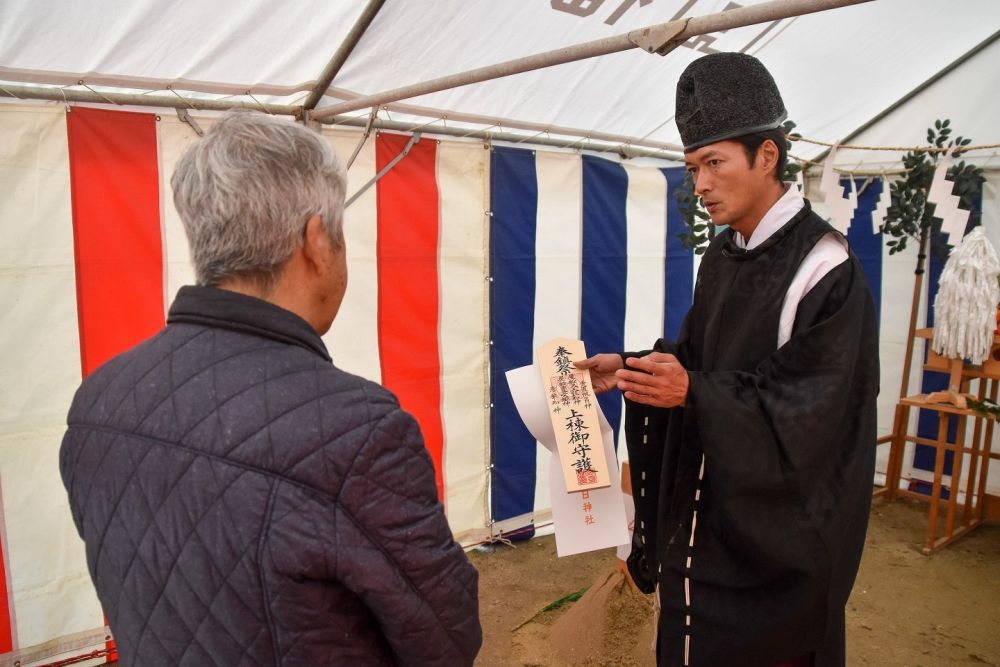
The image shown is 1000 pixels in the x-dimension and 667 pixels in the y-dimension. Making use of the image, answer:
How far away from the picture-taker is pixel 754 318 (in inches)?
65.2

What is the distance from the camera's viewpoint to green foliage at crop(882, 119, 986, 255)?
4.51 meters

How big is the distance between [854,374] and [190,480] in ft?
4.74

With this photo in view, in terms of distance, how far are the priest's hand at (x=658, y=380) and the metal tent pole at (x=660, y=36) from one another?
2.91 ft

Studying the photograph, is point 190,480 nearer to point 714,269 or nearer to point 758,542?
point 758,542

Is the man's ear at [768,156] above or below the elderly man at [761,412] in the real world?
above

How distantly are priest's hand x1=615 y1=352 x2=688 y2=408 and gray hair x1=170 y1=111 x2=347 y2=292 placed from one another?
2.80ft

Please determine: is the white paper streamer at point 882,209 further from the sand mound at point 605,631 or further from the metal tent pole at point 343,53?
the metal tent pole at point 343,53

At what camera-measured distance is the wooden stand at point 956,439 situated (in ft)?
14.0

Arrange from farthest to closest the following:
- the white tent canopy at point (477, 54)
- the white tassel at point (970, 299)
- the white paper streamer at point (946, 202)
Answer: the white tassel at point (970, 299) → the white paper streamer at point (946, 202) → the white tent canopy at point (477, 54)

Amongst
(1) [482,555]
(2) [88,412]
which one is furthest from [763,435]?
(1) [482,555]

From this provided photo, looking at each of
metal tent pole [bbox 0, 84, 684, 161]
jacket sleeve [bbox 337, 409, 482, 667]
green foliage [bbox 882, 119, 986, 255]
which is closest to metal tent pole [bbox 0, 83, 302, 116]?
metal tent pole [bbox 0, 84, 684, 161]

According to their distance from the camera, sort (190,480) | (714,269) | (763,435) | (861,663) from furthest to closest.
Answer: (861,663) → (714,269) → (763,435) → (190,480)

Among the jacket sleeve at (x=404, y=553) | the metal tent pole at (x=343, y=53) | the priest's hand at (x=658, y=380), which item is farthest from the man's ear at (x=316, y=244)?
the metal tent pole at (x=343, y=53)

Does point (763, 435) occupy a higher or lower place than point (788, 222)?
lower
